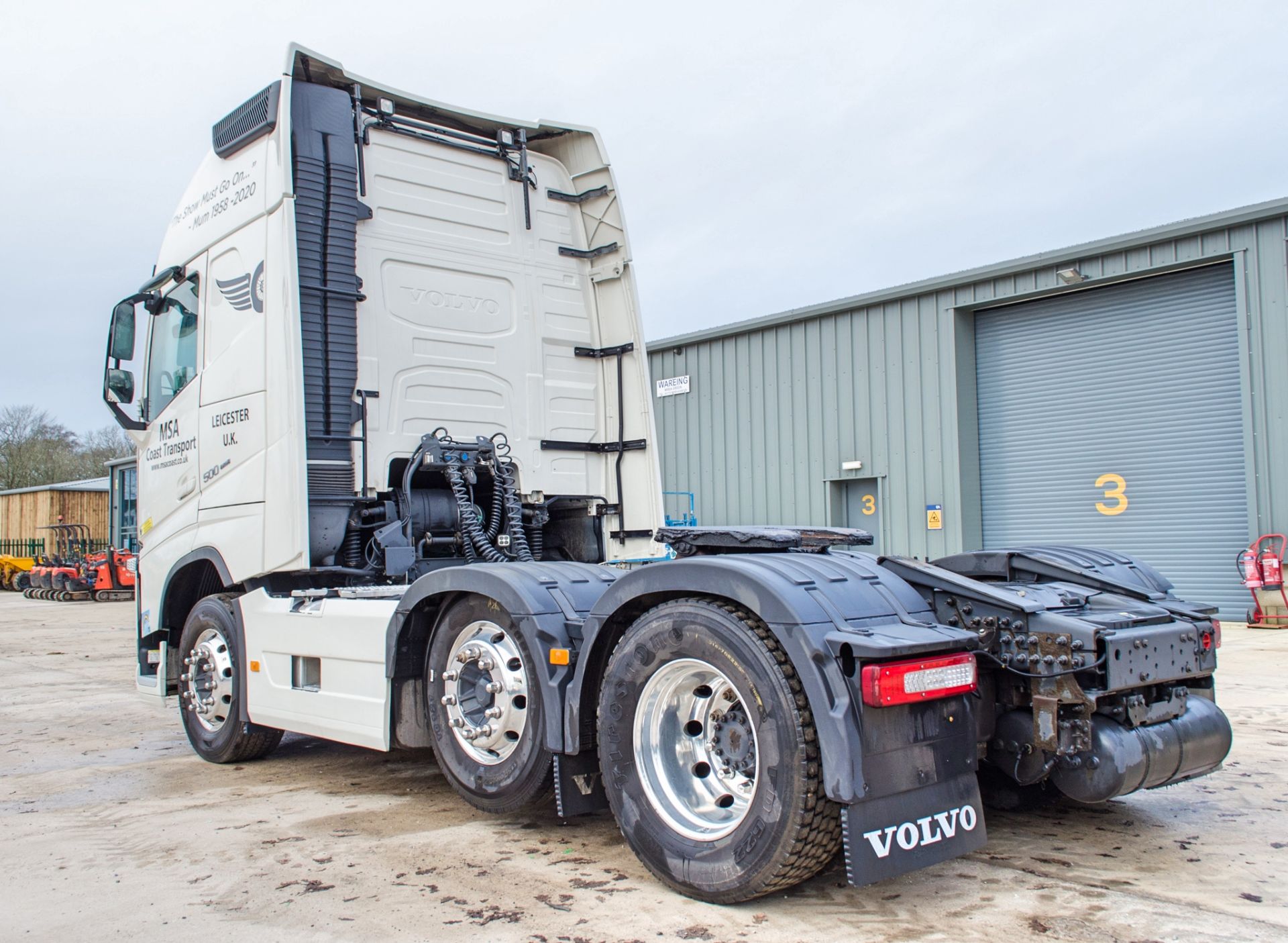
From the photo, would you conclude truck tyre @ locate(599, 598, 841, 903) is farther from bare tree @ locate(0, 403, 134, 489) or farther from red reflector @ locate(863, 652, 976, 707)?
bare tree @ locate(0, 403, 134, 489)

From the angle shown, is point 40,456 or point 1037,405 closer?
point 1037,405

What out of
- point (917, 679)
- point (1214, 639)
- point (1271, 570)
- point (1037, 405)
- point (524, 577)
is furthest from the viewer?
point (1037, 405)

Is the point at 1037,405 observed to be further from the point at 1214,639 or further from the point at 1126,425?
the point at 1214,639

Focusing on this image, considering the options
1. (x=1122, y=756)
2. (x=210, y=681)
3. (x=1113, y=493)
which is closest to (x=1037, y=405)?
(x=1113, y=493)

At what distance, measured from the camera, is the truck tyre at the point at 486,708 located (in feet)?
13.9

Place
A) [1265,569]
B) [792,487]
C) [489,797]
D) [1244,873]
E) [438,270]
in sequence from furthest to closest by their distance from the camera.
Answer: [792,487], [1265,569], [438,270], [489,797], [1244,873]

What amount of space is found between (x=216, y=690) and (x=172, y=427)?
1.66 m

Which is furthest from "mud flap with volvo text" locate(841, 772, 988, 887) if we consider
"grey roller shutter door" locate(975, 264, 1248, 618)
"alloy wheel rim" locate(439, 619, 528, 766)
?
"grey roller shutter door" locate(975, 264, 1248, 618)

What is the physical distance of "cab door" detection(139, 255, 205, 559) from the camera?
6367 millimetres

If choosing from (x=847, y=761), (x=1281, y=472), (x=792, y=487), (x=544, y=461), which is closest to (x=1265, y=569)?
(x=1281, y=472)

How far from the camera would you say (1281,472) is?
13.3 metres

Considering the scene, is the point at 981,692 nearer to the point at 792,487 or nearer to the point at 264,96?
the point at 264,96

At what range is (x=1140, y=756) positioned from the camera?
3.51m

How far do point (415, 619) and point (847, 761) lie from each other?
7.91 ft
